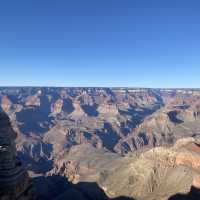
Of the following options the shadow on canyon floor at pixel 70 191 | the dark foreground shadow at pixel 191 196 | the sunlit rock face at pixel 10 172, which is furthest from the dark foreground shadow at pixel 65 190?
the sunlit rock face at pixel 10 172

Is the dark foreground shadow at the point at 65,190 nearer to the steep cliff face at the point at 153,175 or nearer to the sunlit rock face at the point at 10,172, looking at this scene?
the steep cliff face at the point at 153,175

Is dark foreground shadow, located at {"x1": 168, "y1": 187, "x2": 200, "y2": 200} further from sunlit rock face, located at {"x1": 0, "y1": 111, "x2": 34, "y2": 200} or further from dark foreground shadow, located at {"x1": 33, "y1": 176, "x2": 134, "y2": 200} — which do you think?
sunlit rock face, located at {"x1": 0, "y1": 111, "x2": 34, "y2": 200}

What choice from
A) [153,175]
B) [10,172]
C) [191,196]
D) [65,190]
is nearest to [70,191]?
[65,190]

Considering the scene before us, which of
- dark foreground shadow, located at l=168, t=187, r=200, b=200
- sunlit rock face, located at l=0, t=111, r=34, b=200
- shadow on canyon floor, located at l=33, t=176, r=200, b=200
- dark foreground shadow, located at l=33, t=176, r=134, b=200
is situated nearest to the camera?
sunlit rock face, located at l=0, t=111, r=34, b=200

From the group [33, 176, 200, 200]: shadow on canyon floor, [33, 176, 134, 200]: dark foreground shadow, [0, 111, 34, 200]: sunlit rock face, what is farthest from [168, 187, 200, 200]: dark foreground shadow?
[0, 111, 34, 200]: sunlit rock face

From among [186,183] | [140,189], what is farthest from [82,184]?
[186,183]

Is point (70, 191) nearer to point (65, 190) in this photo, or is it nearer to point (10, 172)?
point (65, 190)
